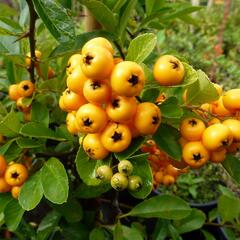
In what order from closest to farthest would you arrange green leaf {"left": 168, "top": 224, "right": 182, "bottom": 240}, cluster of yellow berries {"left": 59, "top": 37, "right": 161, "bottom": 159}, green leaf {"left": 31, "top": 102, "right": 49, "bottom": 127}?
cluster of yellow berries {"left": 59, "top": 37, "right": 161, "bottom": 159} → green leaf {"left": 31, "top": 102, "right": 49, "bottom": 127} → green leaf {"left": 168, "top": 224, "right": 182, "bottom": 240}

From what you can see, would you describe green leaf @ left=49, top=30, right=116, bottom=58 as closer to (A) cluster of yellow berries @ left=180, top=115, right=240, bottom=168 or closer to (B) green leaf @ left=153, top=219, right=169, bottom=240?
(A) cluster of yellow berries @ left=180, top=115, right=240, bottom=168

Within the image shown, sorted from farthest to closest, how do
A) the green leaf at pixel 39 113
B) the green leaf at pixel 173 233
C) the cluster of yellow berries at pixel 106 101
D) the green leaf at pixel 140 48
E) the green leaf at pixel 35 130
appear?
1. the green leaf at pixel 173 233
2. the green leaf at pixel 39 113
3. the green leaf at pixel 35 130
4. the green leaf at pixel 140 48
5. the cluster of yellow berries at pixel 106 101

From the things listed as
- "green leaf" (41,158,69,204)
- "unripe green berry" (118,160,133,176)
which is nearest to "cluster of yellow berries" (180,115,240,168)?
"unripe green berry" (118,160,133,176)

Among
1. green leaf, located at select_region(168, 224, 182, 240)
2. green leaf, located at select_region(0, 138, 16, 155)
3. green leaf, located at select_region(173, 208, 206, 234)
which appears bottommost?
green leaf, located at select_region(173, 208, 206, 234)

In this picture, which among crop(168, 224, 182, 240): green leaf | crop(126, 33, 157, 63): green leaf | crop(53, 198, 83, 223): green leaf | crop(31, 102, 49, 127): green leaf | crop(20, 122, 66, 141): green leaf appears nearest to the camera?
crop(126, 33, 157, 63): green leaf

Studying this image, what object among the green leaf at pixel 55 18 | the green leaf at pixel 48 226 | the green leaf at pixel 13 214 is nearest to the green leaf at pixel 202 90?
the green leaf at pixel 55 18

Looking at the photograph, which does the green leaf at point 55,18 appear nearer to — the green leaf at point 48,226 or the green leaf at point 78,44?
the green leaf at point 78,44
